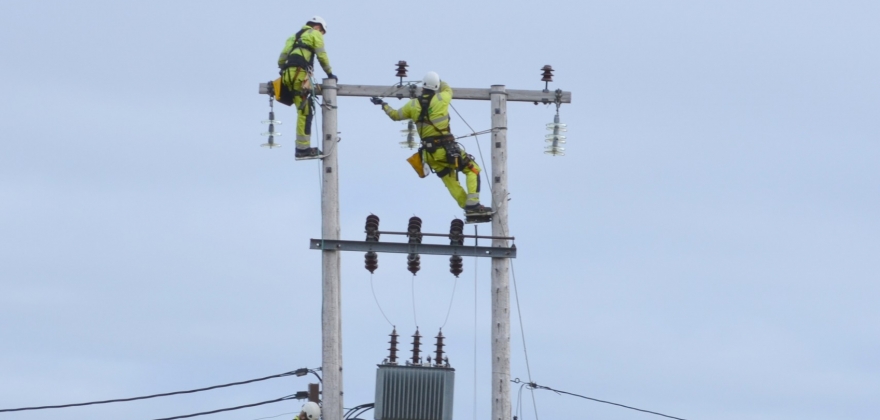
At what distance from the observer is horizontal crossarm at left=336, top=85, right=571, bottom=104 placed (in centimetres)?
3531

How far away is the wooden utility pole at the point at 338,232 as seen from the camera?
34.5m

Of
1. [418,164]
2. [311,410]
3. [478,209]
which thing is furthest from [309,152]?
[311,410]

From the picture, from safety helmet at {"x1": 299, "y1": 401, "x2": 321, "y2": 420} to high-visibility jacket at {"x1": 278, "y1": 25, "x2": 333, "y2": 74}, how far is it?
4.92 metres

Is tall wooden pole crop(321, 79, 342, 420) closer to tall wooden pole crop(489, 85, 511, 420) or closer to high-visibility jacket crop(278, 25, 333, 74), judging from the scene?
high-visibility jacket crop(278, 25, 333, 74)

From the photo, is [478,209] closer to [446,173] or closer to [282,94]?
[446,173]

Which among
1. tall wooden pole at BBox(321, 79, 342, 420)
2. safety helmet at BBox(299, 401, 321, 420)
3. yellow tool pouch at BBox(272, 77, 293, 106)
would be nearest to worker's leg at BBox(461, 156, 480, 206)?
tall wooden pole at BBox(321, 79, 342, 420)

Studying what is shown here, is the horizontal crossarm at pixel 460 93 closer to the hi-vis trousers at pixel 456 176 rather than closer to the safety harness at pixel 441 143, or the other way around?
the safety harness at pixel 441 143

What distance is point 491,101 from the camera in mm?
35312

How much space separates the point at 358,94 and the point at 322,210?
183cm


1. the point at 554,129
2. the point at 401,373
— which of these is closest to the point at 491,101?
the point at 554,129

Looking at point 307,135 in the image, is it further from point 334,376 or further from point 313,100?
point 334,376

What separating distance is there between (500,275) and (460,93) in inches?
108

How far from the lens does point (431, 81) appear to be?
3516cm

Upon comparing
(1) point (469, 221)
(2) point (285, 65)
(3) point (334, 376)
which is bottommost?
(3) point (334, 376)
